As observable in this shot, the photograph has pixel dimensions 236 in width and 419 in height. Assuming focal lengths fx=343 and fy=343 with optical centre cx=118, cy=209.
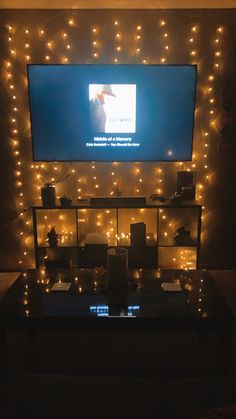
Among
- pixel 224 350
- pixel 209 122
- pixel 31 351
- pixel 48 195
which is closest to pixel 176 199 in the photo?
pixel 209 122

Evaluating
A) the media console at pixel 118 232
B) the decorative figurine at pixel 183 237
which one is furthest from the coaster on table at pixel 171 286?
the decorative figurine at pixel 183 237

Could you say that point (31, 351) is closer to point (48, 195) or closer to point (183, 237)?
point (48, 195)

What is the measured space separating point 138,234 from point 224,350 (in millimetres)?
1542

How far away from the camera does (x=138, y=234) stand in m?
3.17

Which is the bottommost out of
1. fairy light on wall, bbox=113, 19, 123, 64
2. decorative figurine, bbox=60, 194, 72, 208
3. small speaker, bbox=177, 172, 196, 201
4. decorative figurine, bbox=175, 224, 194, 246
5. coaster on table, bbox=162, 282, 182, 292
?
decorative figurine, bbox=175, 224, 194, 246

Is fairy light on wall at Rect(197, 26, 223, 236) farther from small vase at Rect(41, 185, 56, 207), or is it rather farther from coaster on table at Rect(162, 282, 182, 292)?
coaster on table at Rect(162, 282, 182, 292)

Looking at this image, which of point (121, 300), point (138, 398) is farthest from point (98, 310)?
point (138, 398)

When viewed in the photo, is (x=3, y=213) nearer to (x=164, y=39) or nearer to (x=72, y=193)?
(x=72, y=193)

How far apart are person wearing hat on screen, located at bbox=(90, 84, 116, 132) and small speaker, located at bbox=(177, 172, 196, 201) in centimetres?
86

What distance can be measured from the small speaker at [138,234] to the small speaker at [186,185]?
1.62 feet

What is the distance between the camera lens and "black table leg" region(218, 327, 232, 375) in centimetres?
174

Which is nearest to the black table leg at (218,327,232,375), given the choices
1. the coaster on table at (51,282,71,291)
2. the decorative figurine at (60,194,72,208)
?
the coaster on table at (51,282,71,291)

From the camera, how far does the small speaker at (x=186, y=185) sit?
3234mm

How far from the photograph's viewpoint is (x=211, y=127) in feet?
10.8
